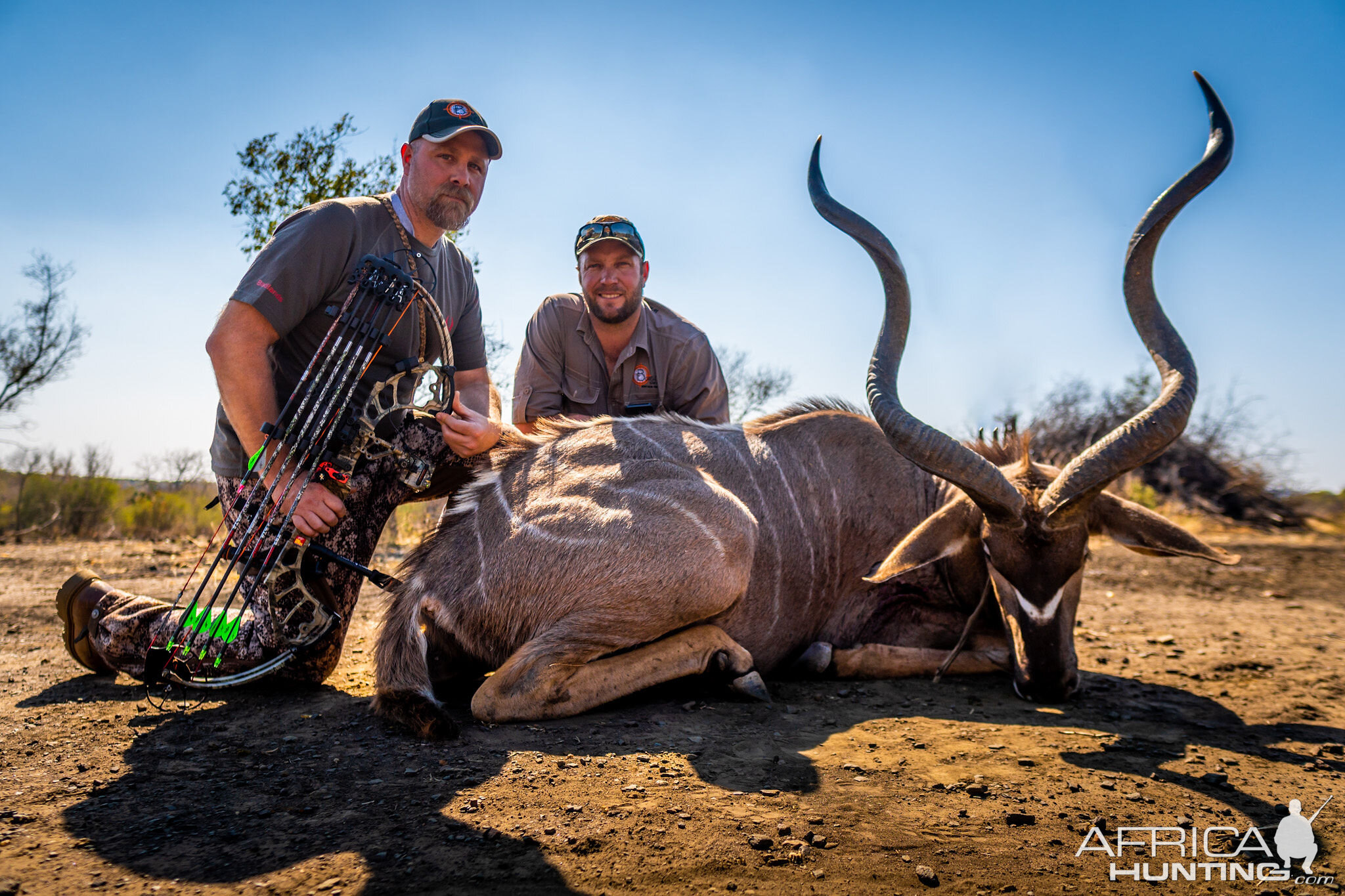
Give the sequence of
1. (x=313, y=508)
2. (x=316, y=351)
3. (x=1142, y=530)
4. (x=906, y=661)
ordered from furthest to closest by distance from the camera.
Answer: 1. (x=906, y=661)
2. (x=1142, y=530)
3. (x=316, y=351)
4. (x=313, y=508)

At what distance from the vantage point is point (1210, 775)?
271cm

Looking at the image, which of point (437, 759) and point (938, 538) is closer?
point (437, 759)

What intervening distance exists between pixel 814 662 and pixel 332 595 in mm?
2356

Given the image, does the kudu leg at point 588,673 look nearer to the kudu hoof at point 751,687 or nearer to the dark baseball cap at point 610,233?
the kudu hoof at point 751,687

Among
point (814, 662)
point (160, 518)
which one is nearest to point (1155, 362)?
point (814, 662)

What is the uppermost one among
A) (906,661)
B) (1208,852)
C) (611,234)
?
(611,234)

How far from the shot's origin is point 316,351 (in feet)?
12.2

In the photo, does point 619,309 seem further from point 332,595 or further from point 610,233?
point 332,595

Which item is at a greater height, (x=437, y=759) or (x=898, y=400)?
(x=898, y=400)

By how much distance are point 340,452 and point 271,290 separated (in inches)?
30.1

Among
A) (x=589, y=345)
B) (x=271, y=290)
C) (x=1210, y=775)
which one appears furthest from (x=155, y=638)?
(x=1210, y=775)

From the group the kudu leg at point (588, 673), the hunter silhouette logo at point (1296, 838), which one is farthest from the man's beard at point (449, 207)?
the hunter silhouette logo at point (1296, 838)

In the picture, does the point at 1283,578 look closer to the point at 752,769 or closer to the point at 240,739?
the point at 752,769

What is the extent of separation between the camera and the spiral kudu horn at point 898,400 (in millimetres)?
3658
